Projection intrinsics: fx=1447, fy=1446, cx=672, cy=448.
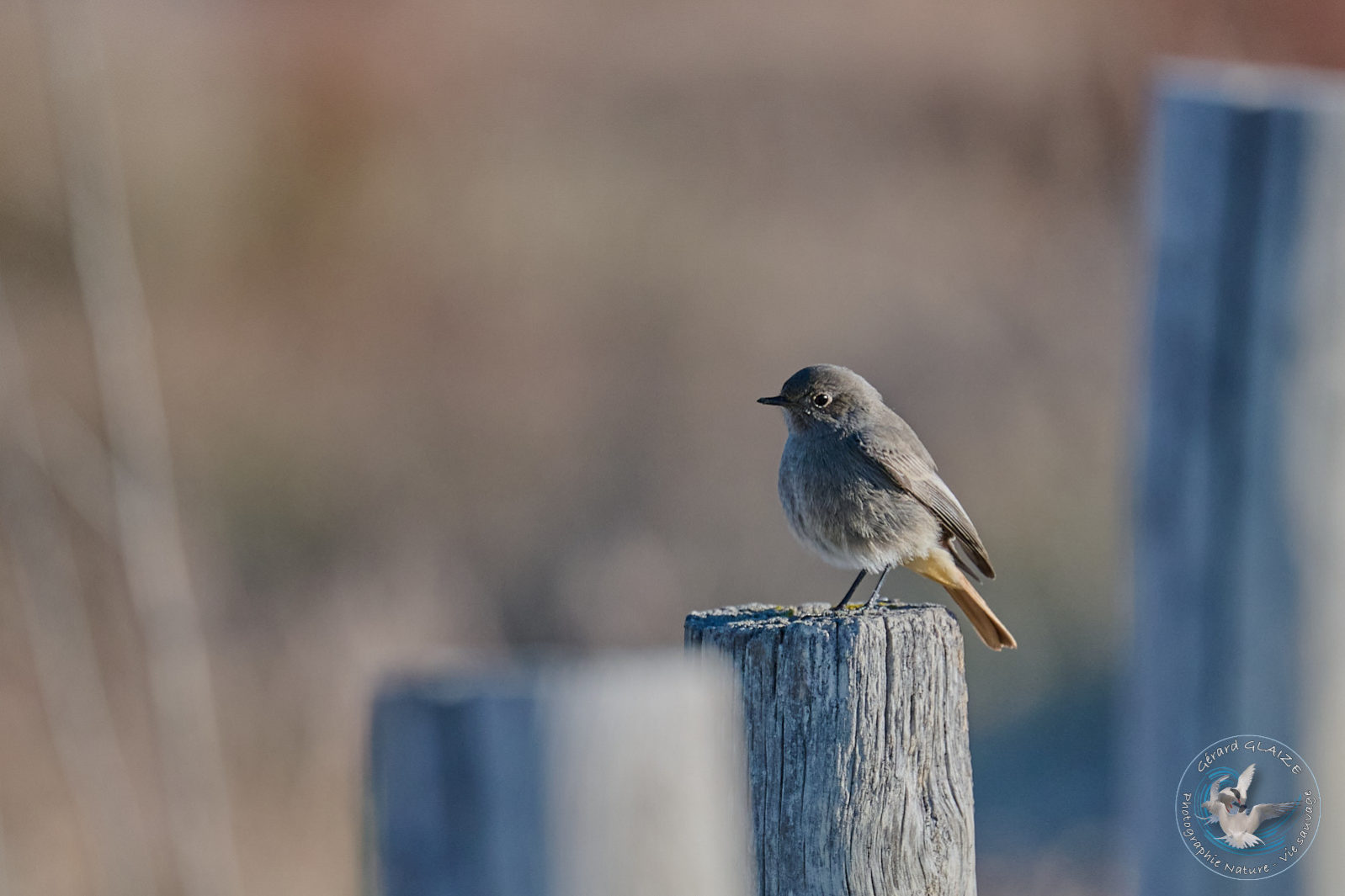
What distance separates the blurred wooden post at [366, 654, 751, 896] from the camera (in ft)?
5.03

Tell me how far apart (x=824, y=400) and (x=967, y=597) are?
29.4 inches

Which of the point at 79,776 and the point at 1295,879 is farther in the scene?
the point at 79,776

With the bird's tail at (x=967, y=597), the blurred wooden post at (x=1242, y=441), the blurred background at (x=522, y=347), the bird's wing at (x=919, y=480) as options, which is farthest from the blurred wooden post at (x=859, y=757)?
the blurred background at (x=522, y=347)

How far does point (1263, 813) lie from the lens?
10.1 feet

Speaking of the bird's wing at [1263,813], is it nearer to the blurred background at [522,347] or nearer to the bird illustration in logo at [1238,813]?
the bird illustration in logo at [1238,813]

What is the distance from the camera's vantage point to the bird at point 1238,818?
3.07 m

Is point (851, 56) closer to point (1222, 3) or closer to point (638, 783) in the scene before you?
point (1222, 3)

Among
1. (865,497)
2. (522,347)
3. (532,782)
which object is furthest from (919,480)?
(522,347)

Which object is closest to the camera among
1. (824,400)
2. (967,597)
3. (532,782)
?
(532,782)

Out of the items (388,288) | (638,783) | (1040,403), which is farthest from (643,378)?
(638,783)

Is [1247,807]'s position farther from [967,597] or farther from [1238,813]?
[967,597]

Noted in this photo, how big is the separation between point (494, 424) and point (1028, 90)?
6864 mm

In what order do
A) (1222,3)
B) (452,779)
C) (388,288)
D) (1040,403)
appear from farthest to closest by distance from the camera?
(1222,3), (388,288), (1040,403), (452,779)

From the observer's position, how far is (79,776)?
6.12 meters
